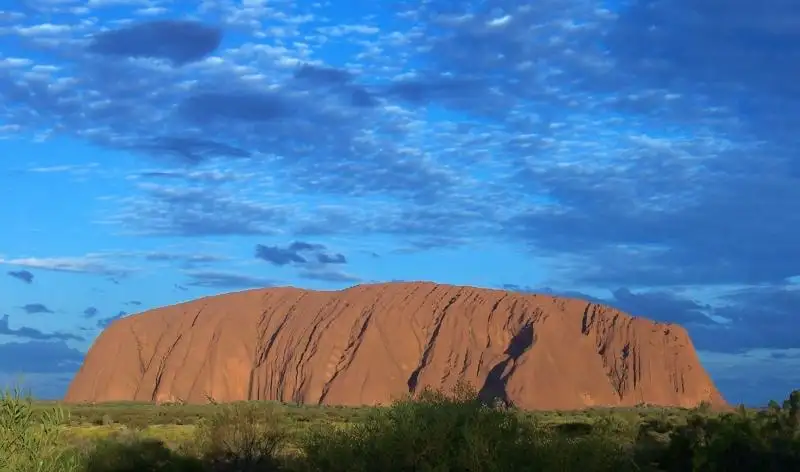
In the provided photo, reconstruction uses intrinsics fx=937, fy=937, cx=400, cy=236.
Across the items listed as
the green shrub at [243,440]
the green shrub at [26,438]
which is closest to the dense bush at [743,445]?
the green shrub at [26,438]

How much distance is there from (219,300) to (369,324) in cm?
2255

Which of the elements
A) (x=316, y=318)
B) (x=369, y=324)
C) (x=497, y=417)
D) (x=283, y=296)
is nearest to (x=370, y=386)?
(x=369, y=324)

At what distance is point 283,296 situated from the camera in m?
111

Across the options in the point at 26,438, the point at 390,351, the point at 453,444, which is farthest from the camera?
the point at 390,351

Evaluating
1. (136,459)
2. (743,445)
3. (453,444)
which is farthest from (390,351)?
(743,445)

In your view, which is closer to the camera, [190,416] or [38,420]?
[38,420]

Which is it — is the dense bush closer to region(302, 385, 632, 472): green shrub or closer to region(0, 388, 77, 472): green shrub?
region(302, 385, 632, 472): green shrub

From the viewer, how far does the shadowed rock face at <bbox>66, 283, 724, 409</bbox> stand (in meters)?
89.1

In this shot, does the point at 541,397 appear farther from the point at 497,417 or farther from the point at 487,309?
the point at 497,417

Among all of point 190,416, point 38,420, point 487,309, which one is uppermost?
point 487,309

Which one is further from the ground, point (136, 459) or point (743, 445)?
point (743, 445)

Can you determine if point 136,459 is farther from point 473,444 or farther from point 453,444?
point 473,444

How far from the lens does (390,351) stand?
309 feet

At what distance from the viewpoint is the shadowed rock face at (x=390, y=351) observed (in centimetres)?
8912
